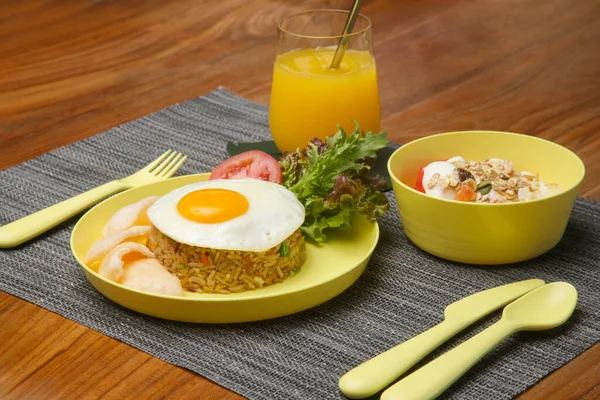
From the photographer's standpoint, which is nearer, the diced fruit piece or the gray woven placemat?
the gray woven placemat

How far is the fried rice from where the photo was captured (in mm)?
1479

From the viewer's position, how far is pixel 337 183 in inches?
65.0

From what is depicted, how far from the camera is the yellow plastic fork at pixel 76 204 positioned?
170 cm

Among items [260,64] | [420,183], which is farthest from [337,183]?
[260,64]

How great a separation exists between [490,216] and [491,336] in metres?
0.26

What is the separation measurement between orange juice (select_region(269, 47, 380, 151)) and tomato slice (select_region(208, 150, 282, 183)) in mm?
233

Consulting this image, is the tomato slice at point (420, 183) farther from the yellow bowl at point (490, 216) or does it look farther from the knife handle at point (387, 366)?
the knife handle at point (387, 366)

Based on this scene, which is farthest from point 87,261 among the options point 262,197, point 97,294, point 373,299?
point 373,299

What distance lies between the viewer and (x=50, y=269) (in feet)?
5.30

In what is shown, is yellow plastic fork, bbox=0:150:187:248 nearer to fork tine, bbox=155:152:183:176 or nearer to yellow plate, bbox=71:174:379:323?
fork tine, bbox=155:152:183:176

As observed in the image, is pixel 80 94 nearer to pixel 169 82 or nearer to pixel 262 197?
pixel 169 82

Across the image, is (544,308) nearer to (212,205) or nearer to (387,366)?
(387,366)

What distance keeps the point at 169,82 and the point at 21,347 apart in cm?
130

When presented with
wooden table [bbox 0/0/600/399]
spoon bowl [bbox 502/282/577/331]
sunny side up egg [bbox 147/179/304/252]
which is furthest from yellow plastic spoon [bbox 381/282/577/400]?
wooden table [bbox 0/0/600/399]
